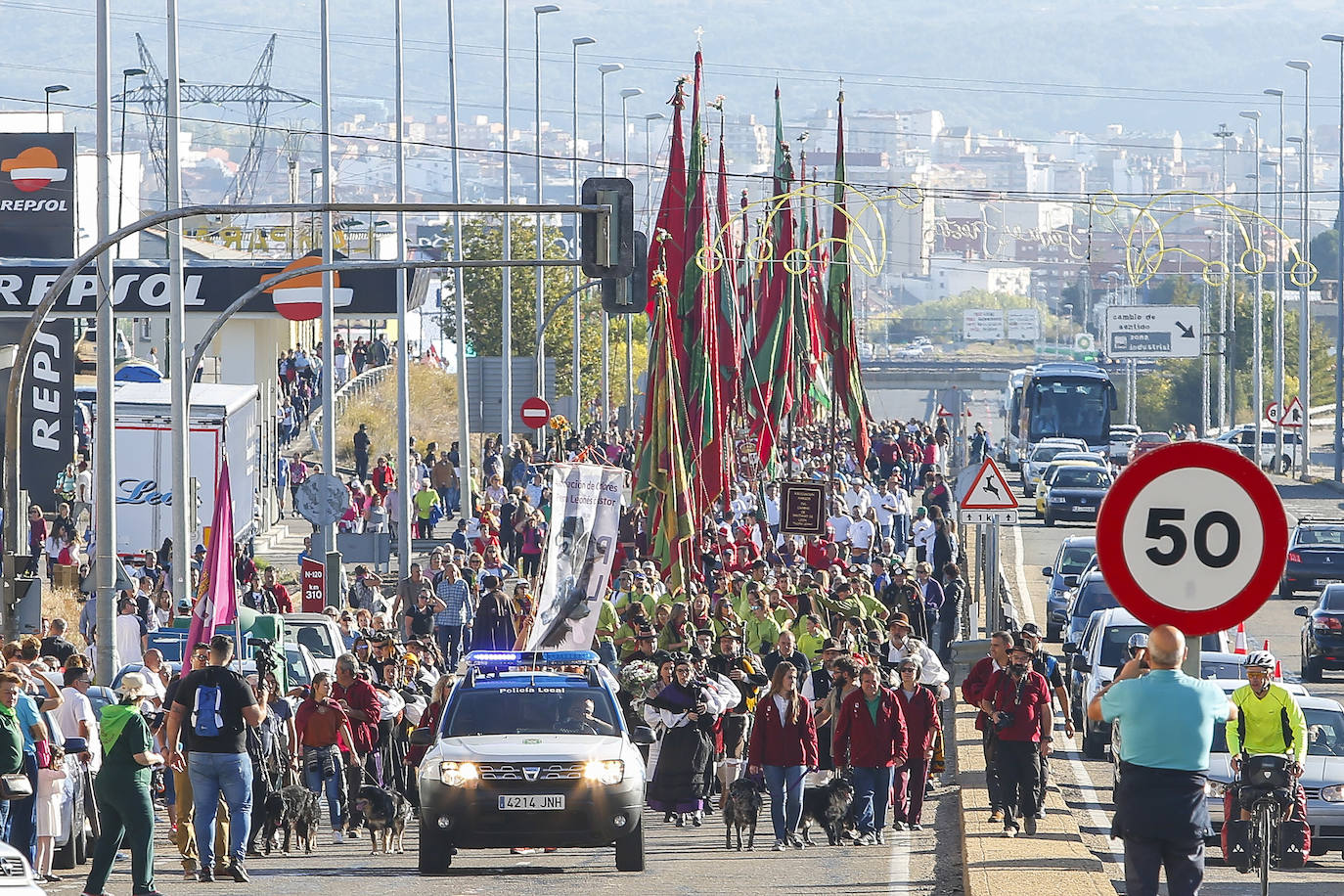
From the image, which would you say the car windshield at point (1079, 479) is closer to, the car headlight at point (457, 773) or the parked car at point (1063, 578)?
the parked car at point (1063, 578)

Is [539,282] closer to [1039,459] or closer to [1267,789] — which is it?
[1039,459]

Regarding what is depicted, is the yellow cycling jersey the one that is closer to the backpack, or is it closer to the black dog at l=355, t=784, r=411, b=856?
the black dog at l=355, t=784, r=411, b=856

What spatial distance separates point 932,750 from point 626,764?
4.34m

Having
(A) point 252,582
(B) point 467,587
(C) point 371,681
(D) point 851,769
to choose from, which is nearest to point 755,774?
(D) point 851,769

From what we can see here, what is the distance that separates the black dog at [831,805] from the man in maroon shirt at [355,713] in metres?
3.05

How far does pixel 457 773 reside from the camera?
50.5 feet

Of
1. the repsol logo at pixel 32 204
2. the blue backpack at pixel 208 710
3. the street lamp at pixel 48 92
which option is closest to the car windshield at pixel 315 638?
the blue backpack at pixel 208 710

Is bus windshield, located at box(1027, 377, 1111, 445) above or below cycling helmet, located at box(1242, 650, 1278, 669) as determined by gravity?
above

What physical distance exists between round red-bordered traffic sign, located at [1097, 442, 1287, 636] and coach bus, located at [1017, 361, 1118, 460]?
66207 millimetres

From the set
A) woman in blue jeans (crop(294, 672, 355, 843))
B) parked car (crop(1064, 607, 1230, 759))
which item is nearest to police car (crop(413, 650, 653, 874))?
woman in blue jeans (crop(294, 672, 355, 843))

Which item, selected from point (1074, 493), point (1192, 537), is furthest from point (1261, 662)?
point (1074, 493)

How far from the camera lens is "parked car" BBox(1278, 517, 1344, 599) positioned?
38.7 meters

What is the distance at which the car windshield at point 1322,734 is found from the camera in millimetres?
17922

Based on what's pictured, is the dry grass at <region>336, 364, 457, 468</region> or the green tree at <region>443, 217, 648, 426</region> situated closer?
the dry grass at <region>336, 364, 457, 468</region>
